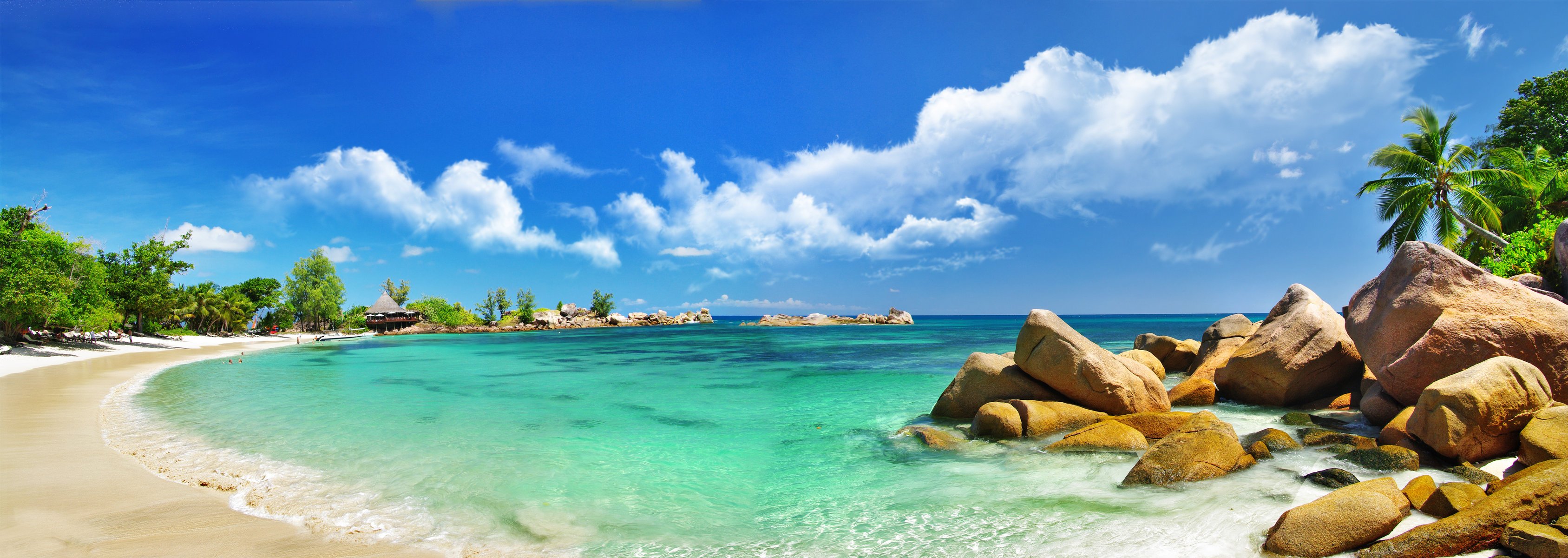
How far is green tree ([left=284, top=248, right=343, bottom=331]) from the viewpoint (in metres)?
73.4

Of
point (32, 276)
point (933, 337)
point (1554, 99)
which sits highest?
point (1554, 99)

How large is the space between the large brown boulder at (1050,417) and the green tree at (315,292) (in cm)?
8781

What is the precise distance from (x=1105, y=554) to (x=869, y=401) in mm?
10624

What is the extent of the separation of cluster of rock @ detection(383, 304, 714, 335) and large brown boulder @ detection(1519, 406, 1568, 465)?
92.7 metres

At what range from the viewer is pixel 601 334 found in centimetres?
7456

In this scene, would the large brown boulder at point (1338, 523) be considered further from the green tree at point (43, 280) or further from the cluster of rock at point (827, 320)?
the cluster of rock at point (827, 320)

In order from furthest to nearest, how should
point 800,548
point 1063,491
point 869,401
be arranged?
point 869,401
point 1063,491
point 800,548

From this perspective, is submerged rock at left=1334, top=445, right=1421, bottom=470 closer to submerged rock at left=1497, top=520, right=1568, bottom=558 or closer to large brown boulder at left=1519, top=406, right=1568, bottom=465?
large brown boulder at left=1519, top=406, right=1568, bottom=465

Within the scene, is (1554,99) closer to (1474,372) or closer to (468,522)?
(1474,372)

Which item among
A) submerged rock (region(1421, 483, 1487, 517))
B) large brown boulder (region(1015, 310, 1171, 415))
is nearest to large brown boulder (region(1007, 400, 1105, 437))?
large brown boulder (region(1015, 310, 1171, 415))

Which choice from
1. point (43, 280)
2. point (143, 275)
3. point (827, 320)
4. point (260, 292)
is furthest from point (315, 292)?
point (827, 320)

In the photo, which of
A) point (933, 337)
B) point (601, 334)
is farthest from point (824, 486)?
point (601, 334)

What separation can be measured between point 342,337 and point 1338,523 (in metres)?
82.5

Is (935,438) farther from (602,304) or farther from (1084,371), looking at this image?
(602,304)
